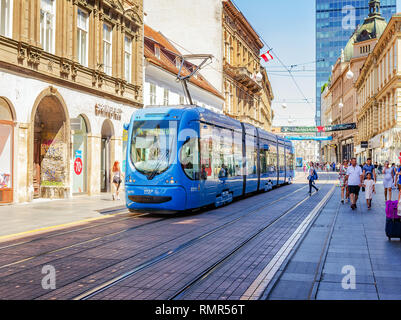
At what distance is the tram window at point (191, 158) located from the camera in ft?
46.0

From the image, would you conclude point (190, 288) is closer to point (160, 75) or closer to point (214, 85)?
point (160, 75)

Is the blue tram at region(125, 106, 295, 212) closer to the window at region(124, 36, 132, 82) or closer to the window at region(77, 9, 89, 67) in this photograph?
the window at region(77, 9, 89, 67)

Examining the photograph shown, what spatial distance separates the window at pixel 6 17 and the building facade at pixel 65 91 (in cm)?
3

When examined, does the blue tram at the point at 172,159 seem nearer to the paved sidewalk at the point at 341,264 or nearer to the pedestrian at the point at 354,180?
the paved sidewalk at the point at 341,264

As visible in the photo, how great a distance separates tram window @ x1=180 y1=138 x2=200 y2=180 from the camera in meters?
14.0

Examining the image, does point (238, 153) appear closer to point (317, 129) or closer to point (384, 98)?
point (384, 98)

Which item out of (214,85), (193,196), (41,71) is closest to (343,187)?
(193,196)

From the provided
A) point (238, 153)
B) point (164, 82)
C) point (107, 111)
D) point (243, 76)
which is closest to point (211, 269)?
point (238, 153)

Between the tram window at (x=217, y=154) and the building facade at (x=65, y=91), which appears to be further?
the building facade at (x=65, y=91)

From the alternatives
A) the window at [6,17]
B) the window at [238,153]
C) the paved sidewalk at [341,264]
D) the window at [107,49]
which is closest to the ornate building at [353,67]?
the window at [107,49]

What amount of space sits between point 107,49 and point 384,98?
37.3 m

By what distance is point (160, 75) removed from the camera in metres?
30.1

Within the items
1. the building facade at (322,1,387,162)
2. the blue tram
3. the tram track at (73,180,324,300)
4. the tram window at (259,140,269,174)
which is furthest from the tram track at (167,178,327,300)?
the building facade at (322,1,387,162)
